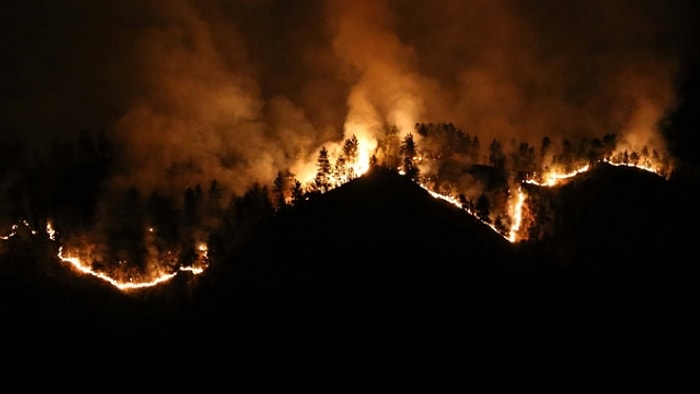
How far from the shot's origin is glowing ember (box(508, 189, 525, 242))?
2657 inches

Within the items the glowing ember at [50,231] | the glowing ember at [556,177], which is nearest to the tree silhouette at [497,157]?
the glowing ember at [556,177]

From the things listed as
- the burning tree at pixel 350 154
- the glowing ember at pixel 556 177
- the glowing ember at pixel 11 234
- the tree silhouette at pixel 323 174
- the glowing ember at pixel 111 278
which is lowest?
the glowing ember at pixel 111 278

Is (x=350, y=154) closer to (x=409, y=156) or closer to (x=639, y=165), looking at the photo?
(x=409, y=156)

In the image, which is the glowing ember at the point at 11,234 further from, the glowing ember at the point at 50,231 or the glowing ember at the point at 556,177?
the glowing ember at the point at 556,177

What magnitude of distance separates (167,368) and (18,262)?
47.7ft

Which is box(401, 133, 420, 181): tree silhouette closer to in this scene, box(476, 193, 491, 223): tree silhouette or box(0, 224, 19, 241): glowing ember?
box(476, 193, 491, 223): tree silhouette

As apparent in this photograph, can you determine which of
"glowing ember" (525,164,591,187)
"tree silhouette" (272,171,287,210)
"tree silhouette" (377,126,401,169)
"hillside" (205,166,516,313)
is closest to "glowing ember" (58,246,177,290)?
"hillside" (205,166,516,313)

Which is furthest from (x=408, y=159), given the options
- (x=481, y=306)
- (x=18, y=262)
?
(x=18, y=262)

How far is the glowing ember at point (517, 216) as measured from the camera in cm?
6750

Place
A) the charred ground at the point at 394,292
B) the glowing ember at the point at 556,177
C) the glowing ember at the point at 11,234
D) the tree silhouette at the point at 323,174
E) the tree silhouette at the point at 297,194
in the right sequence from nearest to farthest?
the charred ground at the point at 394,292 < the glowing ember at the point at 11,234 < the tree silhouette at the point at 297,194 < the tree silhouette at the point at 323,174 < the glowing ember at the point at 556,177

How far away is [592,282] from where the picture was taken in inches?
2579

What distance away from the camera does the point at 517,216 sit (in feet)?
229

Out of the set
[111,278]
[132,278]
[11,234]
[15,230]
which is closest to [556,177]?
[132,278]

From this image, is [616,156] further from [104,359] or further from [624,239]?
[104,359]
